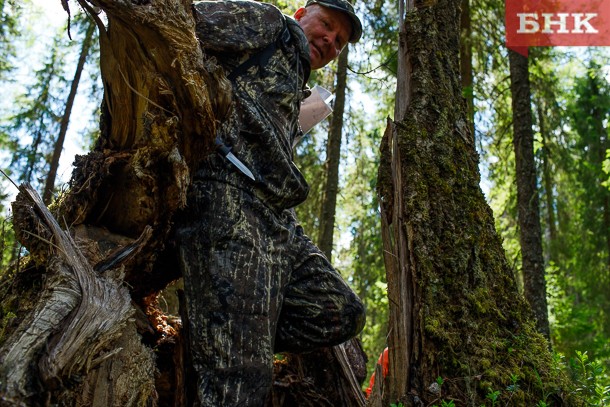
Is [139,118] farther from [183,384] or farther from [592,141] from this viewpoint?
[592,141]

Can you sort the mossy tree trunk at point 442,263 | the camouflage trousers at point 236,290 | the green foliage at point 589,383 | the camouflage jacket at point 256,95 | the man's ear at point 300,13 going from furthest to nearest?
the man's ear at point 300,13 → the mossy tree trunk at point 442,263 → the green foliage at point 589,383 → the camouflage jacket at point 256,95 → the camouflage trousers at point 236,290

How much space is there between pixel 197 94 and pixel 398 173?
1.87 m

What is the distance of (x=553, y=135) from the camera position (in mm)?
12914

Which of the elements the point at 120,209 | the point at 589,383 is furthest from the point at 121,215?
the point at 589,383

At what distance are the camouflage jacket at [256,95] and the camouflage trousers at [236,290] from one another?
5.0 inches

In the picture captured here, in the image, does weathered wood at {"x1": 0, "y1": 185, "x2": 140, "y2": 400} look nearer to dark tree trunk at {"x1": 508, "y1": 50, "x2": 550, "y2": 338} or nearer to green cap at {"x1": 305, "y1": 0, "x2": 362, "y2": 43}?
green cap at {"x1": 305, "y1": 0, "x2": 362, "y2": 43}

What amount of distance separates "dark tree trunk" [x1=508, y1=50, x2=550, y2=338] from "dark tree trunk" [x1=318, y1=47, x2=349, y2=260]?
251cm

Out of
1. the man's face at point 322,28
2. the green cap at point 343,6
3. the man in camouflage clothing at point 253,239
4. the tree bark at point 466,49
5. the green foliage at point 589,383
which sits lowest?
the green foliage at point 589,383

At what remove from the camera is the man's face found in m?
4.57

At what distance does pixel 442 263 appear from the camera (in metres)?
4.42

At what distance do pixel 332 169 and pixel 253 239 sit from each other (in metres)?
5.38

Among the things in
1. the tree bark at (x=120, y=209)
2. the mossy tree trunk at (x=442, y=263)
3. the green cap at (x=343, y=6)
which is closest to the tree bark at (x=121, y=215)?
the tree bark at (x=120, y=209)

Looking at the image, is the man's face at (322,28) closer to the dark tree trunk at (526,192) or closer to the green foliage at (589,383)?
the green foliage at (589,383)

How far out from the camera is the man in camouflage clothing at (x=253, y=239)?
359 centimetres
